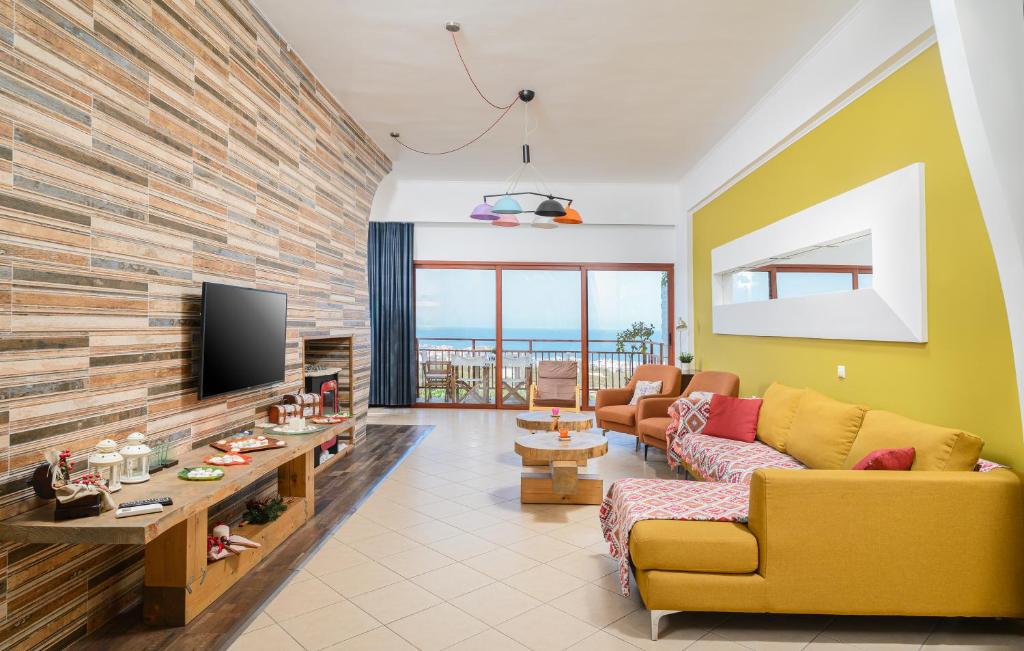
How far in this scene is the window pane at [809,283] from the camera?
395 cm

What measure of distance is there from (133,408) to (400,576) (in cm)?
151

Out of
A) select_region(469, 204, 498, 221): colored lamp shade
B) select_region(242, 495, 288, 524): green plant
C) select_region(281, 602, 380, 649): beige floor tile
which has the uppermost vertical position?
select_region(469, 204, 498, 221): colored lamp shade

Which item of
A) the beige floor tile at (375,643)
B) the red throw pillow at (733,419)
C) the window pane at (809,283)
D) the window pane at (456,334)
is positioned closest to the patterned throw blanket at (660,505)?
the beige floor tile at (375,643)

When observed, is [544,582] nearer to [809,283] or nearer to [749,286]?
[809,283]

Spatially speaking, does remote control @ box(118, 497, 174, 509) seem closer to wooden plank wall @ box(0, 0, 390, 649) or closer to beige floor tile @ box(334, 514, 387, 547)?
wooden plank wall @ box(0, 0, 390, 649)

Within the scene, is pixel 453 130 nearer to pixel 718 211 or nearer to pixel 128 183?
pixel 718 211

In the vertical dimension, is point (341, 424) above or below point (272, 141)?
below

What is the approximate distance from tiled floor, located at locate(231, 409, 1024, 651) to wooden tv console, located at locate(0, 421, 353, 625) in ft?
0.99

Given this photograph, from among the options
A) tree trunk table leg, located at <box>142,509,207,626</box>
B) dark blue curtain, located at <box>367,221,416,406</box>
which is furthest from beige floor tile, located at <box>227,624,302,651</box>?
dark blue curtain, located at <box>367,221,416,406</box>

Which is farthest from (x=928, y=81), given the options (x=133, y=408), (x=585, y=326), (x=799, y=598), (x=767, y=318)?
(x=585, y=326)

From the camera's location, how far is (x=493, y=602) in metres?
2.72

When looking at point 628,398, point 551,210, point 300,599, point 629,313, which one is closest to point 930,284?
point 551,210

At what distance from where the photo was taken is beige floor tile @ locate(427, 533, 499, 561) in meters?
3.29

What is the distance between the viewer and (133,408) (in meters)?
2.66
